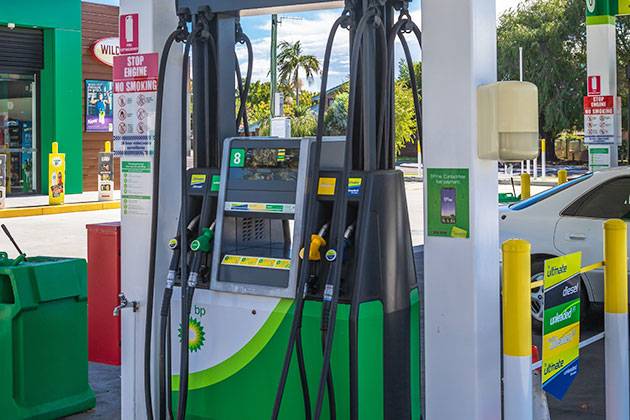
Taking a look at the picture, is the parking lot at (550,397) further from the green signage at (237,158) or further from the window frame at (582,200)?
the green signage at (237,158)

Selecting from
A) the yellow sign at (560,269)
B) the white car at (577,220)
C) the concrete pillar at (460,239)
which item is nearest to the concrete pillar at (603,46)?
the white car at (577,220)

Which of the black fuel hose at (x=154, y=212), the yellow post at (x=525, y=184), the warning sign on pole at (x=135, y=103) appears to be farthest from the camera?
the yellow post at (x=525, y=184)

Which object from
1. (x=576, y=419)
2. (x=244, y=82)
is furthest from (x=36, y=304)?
(x=576, y=419)

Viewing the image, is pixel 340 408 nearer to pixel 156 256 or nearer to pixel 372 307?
pixel 372 307

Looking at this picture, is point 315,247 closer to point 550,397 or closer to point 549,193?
point 550,397

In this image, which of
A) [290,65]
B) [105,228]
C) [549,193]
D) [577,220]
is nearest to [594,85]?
[290,65]

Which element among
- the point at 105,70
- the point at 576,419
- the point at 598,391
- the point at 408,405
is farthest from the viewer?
the point at 105,70

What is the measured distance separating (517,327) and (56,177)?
1697 cm

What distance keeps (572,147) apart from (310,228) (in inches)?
1962

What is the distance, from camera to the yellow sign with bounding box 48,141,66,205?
19.0m

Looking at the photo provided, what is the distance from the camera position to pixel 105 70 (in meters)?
23.7

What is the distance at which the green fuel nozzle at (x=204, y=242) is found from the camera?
4.40m

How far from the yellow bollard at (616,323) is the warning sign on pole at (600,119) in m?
12.1

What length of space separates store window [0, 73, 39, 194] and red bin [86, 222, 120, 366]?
16.5m
